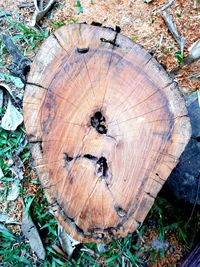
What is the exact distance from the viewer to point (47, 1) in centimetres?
339

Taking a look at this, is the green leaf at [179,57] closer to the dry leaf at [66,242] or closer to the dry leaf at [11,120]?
the dry leaf at [11,120]

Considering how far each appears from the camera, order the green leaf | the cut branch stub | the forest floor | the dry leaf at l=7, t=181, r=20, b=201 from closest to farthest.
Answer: the cut branch stub, the forest floor, the dry leaf at l=7, t=181, r=20, b=201, the green leaf

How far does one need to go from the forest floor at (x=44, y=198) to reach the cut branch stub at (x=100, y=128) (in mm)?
712

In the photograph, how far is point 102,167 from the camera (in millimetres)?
2094

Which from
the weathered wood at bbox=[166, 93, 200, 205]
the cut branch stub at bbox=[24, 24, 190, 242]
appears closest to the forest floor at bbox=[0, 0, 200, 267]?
the weathered wood at bbox=[166, 93, 200, 205]

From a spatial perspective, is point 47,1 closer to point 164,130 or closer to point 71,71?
point 71,71

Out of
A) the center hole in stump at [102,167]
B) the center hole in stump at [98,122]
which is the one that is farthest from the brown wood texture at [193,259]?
the center hole in stump at [98,122]

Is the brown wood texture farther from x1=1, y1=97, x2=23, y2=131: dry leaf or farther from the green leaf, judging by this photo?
x1=1, y1=97, x2=23, y2=131: dry leaf

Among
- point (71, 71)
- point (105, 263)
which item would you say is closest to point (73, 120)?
point (71, 71)

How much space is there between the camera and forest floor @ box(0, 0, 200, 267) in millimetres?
2811

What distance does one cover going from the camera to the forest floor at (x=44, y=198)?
2811 mm

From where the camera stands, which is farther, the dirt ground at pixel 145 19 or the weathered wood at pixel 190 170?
the dirt ground at pixel 145 19

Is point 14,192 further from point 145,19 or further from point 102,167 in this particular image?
point 145,19

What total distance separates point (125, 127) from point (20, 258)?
1.23 meters
